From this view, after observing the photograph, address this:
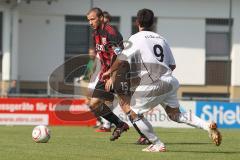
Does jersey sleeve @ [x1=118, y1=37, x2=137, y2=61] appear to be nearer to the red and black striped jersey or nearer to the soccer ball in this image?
the red and black striped jersey

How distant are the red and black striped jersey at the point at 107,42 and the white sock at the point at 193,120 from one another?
2.12 meters

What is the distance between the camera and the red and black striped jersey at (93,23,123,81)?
42.4ft

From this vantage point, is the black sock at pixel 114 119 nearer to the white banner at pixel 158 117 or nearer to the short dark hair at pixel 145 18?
the short dark hair at pixel 145 18

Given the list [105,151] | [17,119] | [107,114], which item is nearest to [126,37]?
[17,119]

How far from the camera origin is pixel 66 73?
31.3 m

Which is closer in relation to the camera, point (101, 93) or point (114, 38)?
point (114, 38)

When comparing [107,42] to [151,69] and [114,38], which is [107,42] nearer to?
[114,38]

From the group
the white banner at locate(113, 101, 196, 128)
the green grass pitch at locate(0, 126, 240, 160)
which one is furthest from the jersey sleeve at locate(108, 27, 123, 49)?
the white banner at locate(113, 101, 196, 128)

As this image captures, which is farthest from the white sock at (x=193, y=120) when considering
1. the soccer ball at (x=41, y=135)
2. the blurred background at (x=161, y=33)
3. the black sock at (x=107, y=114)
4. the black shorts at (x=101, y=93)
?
the blurred background at (x=161, y=33)

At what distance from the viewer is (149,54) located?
34.4ft

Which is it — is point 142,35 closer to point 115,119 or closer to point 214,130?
point 214,130

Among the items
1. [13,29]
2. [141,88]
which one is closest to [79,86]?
[13,29]

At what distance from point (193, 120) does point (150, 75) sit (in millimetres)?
1007

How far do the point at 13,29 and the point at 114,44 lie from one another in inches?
906
